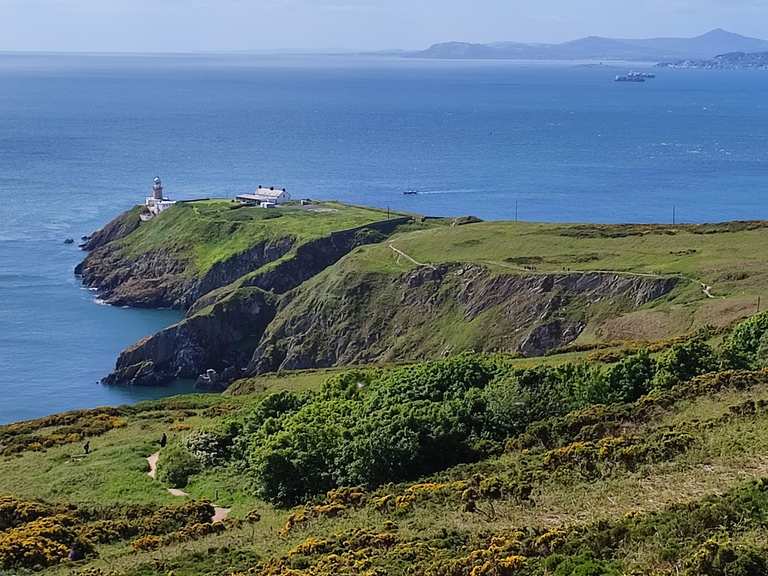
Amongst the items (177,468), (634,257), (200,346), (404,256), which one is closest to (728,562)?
(177,468)

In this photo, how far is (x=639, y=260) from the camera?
7612cm

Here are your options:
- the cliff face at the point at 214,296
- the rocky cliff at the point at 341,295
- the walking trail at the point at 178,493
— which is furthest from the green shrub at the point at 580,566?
the cliff face at the point at 214,296

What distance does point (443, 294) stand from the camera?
81.4 m

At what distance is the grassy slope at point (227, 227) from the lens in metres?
112

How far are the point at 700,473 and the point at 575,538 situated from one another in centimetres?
527

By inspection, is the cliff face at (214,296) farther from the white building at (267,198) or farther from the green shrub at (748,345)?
the green shrub at (748,345)

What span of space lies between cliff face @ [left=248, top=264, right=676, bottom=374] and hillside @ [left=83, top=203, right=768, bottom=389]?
0.38 ft

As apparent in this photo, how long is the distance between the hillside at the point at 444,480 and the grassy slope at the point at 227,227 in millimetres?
66740

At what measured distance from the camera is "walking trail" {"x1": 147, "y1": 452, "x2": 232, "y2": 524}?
31.6 metres

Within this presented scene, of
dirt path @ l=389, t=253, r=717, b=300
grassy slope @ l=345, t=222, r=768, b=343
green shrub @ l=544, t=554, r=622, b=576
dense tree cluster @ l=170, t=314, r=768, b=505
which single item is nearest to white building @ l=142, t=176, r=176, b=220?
grassy slope @ l=345, t=222, r=768, b=343

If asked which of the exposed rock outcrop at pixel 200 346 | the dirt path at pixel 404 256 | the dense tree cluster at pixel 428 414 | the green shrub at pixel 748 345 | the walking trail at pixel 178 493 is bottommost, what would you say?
the exposed rock outcrop at pixel 200 346

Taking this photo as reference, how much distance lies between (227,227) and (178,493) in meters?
84.8

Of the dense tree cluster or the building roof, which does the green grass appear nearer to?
the dense tree cluster

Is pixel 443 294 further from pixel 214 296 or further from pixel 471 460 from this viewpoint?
pixel 471 460
